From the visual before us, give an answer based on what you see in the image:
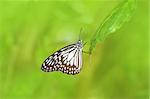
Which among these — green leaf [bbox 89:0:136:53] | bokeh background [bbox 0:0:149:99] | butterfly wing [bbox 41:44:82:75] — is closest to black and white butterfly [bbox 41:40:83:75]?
A: butterfly wing [bbox 41:44:82:75]

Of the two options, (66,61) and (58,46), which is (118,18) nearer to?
(66,61)

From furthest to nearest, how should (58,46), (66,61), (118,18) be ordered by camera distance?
(58,46) → (66,61) → (118,18)

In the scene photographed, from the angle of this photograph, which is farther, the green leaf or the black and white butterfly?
the black and white butterfly

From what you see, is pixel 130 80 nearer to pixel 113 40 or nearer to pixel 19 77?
pixel 113 40

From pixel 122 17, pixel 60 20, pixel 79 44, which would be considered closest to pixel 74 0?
pixel 60 20

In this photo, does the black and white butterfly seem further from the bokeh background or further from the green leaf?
the green leaf

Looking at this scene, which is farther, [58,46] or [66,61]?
[58,46]

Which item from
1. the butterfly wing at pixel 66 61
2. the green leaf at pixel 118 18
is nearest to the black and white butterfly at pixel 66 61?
the butterfly wing at pixel 66 61

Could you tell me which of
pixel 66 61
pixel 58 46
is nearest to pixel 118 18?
pixel 66 61
